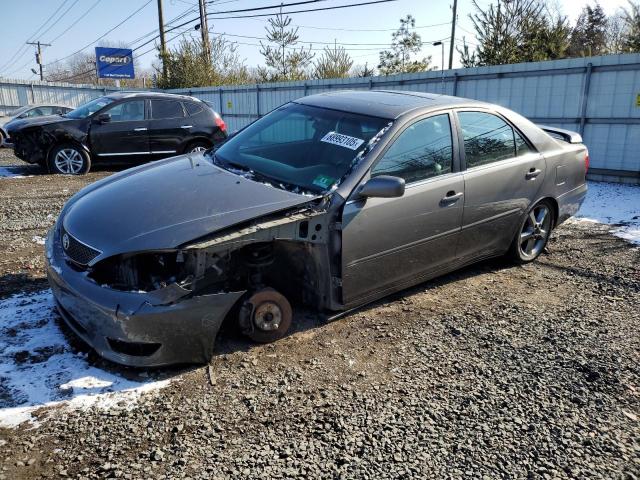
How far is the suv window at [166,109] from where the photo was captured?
10.4 m

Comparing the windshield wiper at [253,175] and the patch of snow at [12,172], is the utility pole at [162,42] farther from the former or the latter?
the windshield wiper at [253,175]

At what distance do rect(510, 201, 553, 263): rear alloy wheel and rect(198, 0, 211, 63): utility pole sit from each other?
25336 mm

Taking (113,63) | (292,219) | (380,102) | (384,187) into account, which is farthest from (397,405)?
(113,63)

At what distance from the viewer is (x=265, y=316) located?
331 cm

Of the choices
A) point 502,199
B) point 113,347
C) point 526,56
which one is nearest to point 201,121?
point 502,199

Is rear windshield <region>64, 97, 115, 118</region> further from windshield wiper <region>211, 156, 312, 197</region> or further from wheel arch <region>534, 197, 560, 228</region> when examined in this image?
wheel arch <region>534, 197, 560, 228</region>

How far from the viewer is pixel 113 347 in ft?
9.51

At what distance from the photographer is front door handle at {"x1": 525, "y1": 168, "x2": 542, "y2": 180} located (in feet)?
15.3

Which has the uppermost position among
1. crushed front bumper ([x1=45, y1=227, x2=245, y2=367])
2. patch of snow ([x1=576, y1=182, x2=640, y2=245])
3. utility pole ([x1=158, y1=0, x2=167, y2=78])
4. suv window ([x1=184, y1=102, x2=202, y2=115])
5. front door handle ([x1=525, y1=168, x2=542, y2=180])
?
utility pole ([x1=158, y1=0, x2=167, y2=78])

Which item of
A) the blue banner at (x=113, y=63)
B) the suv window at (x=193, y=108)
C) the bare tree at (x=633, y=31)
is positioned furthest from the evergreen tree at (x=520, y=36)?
the blue banner at (x=113, y=63)

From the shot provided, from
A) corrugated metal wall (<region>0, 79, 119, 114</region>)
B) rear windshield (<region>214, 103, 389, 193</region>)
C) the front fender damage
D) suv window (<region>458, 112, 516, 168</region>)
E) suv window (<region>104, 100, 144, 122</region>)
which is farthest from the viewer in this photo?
corrugated metal wall (<region>0, 79, 119, 114</region>)

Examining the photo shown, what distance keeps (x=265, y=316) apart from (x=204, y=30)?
90.4ft

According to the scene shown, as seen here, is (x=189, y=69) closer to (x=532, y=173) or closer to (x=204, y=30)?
(x=204, y=30)

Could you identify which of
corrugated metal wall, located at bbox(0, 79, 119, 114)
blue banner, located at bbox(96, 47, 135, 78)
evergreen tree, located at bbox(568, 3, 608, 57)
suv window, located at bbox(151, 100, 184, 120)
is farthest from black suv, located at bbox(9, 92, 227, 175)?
blue banner, located at bbox(96, 47, 135, 78)
